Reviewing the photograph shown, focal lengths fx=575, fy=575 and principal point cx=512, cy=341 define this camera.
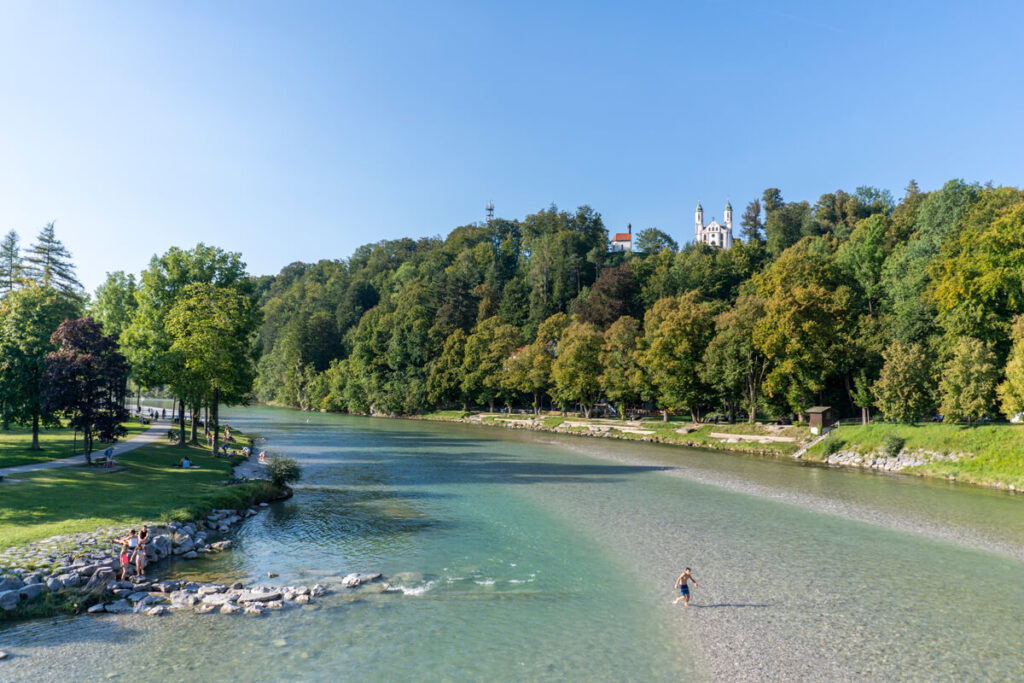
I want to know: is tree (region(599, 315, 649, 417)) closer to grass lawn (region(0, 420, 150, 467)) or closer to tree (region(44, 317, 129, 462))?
grass lawn (region(0, 420, 150, 467))

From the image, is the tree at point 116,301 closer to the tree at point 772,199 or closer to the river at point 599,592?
the river at point 599,592

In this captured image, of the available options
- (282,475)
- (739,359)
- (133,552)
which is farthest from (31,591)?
(739,359)

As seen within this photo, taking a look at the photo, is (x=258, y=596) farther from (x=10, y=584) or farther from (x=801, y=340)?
(x=801, y=340)

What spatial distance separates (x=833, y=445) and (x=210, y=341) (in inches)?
2163

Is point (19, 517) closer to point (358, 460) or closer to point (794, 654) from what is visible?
point (794, 654)

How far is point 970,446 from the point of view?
4453 cm

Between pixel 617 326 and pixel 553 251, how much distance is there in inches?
2432

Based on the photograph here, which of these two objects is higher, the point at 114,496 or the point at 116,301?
the point at 116,301

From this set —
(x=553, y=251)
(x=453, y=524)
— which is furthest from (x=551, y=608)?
(x=553, y=251)

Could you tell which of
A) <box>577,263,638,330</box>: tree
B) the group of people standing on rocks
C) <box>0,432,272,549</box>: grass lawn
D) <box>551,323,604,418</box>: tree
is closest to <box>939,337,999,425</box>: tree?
<box>551,323,604,418</box>: tree

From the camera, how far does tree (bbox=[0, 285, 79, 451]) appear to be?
112 feet

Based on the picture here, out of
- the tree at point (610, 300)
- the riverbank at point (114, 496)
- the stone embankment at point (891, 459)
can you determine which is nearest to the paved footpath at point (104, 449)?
the riverbank at point (114, 496)

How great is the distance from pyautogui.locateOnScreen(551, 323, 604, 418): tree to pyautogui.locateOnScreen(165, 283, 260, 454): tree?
5215 cm

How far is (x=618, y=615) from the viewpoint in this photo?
1808cm
